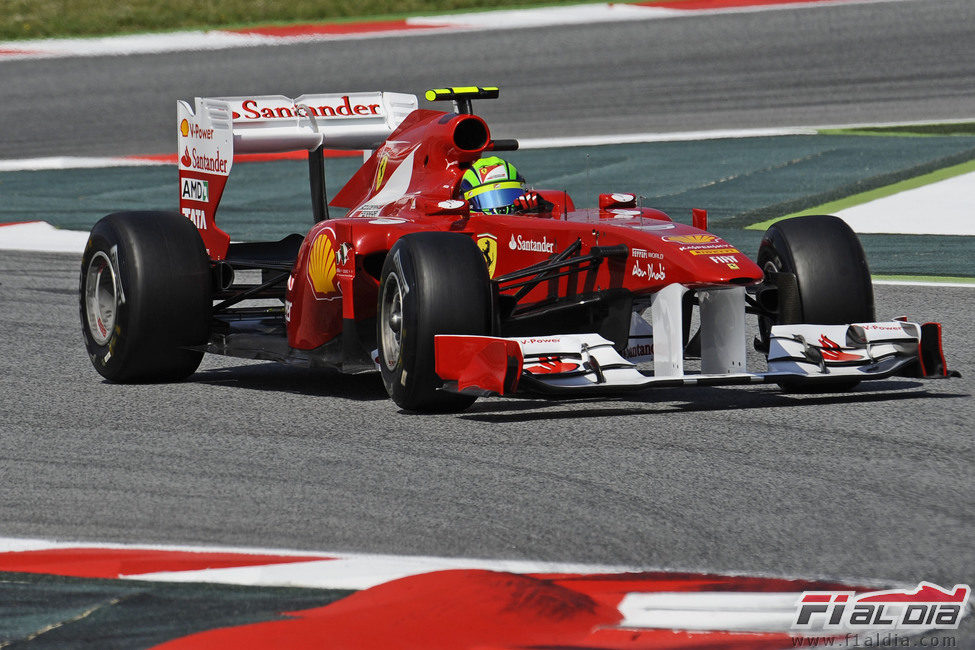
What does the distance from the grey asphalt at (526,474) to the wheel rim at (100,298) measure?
48 cm

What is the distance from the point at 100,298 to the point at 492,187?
7.63 ft

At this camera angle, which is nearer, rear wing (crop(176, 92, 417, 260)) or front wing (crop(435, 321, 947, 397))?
front wing (crop(435, 321, 947, 397))

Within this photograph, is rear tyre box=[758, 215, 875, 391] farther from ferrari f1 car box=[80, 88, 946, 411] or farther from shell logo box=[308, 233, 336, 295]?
shell logo box=[308, 233, 336, 295]

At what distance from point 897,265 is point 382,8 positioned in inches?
701

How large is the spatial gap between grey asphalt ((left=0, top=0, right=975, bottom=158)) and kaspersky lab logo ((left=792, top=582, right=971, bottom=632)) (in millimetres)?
16429

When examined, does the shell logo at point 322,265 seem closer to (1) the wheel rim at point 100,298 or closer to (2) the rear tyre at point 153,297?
(2) the rear tyre at point 153,297

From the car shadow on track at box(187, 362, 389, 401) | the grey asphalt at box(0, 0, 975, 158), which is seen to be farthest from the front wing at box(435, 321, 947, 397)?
the grey asphalt at box(0, 0, 975, 158)

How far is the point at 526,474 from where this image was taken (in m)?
6.27

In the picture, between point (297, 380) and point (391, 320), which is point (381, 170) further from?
point (391, 320)

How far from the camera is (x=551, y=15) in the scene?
28047 mm

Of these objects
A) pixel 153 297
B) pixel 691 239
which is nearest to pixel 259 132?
pixel 153 297

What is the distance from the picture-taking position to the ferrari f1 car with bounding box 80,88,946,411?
7441 millimetres

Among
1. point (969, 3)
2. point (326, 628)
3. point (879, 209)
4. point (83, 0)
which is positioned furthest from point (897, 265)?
point (83, 0)

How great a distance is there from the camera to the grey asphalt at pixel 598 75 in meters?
21.6
